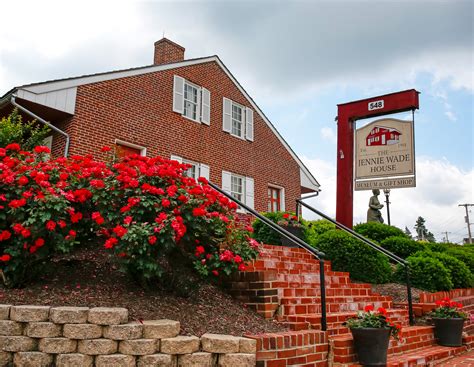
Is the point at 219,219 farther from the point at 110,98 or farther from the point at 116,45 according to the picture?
the point at 110,98

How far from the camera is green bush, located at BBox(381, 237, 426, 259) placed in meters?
8.44

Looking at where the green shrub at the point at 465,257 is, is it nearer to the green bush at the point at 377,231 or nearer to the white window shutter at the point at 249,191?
the green bush at the point at 377,231

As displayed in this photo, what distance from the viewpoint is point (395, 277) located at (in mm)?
7500

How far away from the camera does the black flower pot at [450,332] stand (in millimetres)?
5555

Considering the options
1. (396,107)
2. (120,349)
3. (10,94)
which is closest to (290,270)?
(120,349)

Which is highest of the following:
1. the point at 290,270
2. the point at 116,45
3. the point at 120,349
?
the point at 116,45

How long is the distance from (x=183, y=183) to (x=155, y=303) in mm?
1179

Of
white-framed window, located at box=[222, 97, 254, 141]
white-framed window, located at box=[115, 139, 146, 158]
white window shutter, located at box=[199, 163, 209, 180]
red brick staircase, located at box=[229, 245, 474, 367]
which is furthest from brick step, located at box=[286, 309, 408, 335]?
white-framed window, located at box=[222, 97, 254, 141]

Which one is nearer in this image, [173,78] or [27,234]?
[27,234]

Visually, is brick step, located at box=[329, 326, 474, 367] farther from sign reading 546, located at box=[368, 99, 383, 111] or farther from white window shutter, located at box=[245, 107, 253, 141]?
white window shutter, located at box=[245, 107, 253, 141]

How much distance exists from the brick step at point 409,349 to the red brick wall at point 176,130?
702 cm

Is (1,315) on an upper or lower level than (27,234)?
lower

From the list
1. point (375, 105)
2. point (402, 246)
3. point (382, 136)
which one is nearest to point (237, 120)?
point (382, 136)

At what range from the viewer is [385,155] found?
8625 mm
